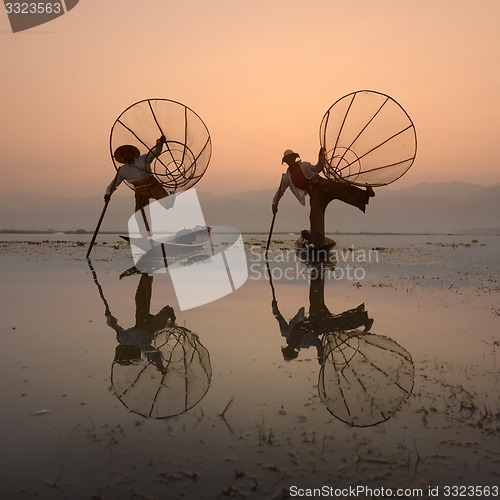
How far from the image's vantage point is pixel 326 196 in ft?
66.9

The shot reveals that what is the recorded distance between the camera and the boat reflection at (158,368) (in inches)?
175

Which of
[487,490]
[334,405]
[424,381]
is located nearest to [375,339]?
[424,381]

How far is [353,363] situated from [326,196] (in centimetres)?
1534

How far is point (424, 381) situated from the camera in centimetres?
504

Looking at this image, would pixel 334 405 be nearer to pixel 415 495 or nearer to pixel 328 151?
pixel 415 495

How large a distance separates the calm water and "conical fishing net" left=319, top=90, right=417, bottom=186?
9500 mm

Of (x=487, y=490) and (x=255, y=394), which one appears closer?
(x=487, y=490)

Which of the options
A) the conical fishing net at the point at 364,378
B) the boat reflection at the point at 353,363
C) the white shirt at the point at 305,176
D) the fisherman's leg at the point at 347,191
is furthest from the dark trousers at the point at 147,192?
the conical fishing net at the point at 364,378

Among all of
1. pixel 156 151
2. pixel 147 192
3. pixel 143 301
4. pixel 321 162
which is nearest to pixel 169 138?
pixel 156 151

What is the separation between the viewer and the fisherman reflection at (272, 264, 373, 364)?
640cm

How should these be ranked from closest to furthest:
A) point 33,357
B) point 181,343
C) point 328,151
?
point 33,357 → point 181,343 → point 328,151

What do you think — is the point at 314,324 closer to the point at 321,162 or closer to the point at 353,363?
the point at 353,363

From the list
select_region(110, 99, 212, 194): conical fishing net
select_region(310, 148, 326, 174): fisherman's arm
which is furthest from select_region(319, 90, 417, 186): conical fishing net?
select_region(110, 99, 212, 194): conical fishing net

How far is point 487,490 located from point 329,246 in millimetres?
18269
